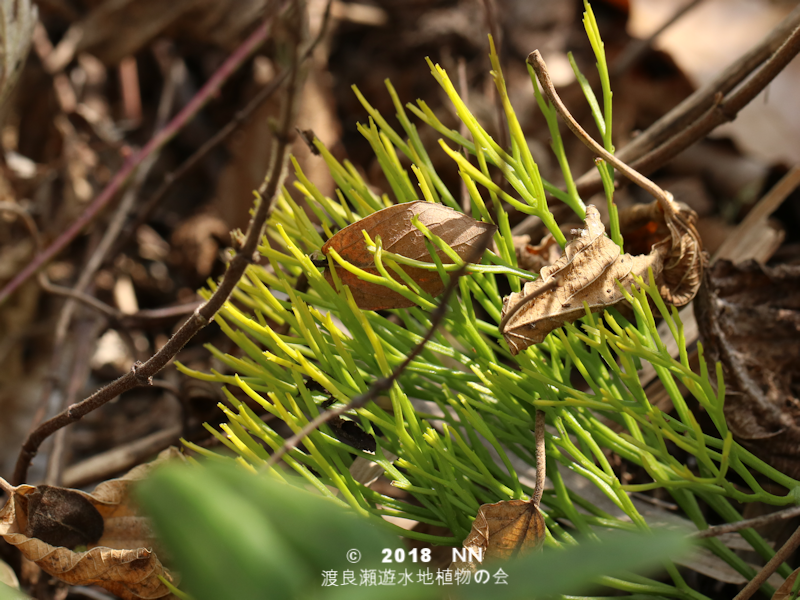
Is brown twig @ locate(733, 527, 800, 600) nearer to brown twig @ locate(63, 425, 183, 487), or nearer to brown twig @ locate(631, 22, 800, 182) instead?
brown twig @ locate(631, 22, 800, 182)

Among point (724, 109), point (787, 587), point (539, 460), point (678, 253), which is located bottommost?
point (787, 587)

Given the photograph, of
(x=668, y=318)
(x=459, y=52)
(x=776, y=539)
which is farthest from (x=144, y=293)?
(x=776, y=539)

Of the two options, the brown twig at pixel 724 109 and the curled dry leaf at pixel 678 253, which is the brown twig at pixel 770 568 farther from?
the brown twig at pixel 724 109

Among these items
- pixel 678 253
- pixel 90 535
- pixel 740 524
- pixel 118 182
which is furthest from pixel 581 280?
pixel 118 182

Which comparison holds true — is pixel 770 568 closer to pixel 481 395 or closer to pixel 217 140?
pixel 481 395

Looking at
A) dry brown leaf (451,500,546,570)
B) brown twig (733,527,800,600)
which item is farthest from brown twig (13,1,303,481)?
brown twig (733,527,800,600)
